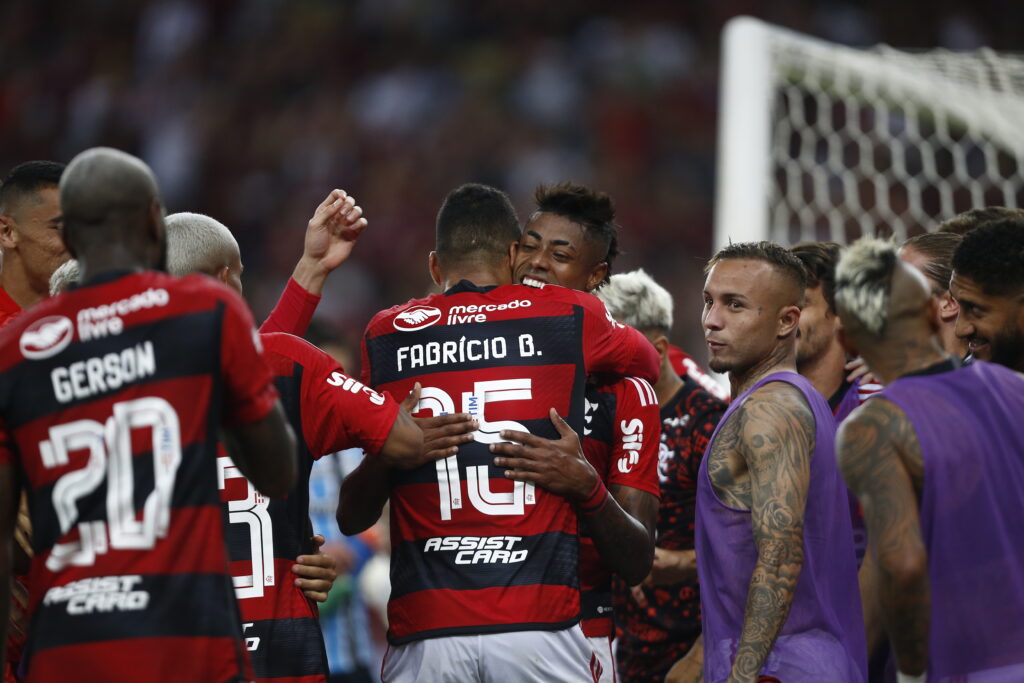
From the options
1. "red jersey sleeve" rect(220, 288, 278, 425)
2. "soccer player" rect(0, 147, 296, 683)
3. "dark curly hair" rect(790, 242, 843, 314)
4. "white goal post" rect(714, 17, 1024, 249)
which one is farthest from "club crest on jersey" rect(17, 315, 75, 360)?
"white goal post" rect(714, 17, 1024, 249)

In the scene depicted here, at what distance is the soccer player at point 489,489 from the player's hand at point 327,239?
0.32 meters

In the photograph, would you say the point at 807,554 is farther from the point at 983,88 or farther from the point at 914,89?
the point at 983,88

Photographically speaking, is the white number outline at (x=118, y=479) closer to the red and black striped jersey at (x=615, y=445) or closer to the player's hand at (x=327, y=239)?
the player's hand at (x=327, y=239)

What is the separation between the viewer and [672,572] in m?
4.69

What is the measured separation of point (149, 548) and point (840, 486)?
2.11m

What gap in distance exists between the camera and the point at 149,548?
2.68m

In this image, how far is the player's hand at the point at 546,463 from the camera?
370 cm

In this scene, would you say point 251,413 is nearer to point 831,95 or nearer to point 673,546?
point 673,546

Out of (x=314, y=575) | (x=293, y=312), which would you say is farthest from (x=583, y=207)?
(x=314, y=575)

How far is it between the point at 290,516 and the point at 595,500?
3.14 feet

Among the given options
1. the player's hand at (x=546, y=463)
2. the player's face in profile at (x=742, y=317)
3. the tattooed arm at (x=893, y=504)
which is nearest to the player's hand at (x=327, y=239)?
the player's hand at (x=546, y=463)

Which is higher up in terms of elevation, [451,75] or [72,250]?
[451,75]

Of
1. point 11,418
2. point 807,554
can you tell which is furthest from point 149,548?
point 807,554

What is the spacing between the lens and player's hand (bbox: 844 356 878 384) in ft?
15.1
